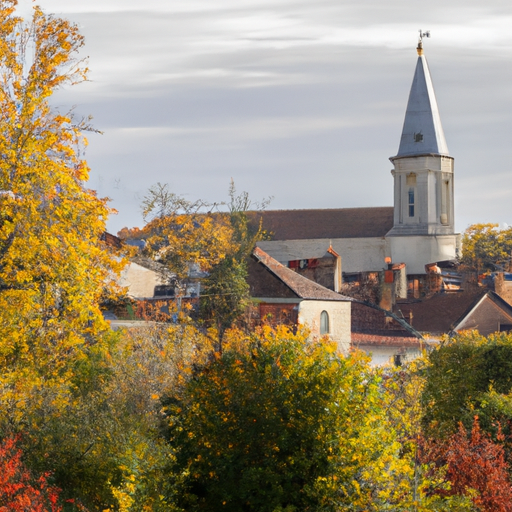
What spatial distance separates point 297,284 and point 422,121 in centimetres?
4227

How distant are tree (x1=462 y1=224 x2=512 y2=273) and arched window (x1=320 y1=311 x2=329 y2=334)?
40.1 metres

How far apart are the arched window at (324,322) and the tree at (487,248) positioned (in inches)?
1578

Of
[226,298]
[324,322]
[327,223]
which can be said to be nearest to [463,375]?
[324,322]

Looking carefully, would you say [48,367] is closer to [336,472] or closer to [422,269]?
[336,472]

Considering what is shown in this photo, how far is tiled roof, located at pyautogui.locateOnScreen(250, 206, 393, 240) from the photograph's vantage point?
86688 mm

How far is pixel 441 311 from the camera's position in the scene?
180ft

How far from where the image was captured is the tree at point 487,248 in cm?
8606

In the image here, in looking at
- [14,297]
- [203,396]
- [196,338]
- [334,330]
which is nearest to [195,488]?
[203,396]

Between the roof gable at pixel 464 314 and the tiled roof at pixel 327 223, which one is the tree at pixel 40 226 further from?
the tiled roof at pixel 327 223

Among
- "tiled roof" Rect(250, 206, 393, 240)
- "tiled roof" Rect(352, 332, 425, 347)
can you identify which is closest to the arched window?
"tiled roof" Rect(352, 332, 425, 347)

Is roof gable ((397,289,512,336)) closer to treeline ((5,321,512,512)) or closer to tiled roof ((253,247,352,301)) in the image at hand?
tiled roof ((253,247,352,301))

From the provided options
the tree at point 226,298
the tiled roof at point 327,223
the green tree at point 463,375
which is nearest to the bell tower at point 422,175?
Answer: the tiled roof at point 327,223

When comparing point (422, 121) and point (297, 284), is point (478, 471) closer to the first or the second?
point (297, 284)

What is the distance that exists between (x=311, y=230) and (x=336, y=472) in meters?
74.9
